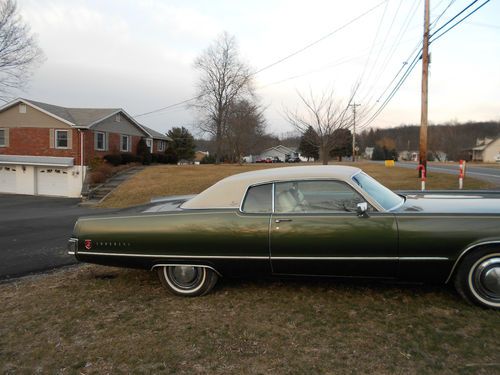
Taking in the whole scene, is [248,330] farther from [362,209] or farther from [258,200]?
[362,209]

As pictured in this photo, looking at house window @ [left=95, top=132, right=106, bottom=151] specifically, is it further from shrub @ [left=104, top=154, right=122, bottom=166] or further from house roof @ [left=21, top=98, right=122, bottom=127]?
house roof @ [left=21, top=98, right=122, bottom=127]

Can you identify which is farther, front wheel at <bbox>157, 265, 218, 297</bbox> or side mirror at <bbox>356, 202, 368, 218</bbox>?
front wheel at <bbox>157, 265, 218, 297</bbox>

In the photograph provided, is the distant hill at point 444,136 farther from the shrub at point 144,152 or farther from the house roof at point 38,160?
the house roof at point 38,160

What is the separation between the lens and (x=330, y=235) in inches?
138

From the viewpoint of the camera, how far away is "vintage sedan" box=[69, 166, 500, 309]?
335cm

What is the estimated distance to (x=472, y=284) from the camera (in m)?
3.34

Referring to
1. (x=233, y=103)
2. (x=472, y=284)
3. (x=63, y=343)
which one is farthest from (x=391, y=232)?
(x=233, y=103)

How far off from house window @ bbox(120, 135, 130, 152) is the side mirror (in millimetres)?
→ 29457

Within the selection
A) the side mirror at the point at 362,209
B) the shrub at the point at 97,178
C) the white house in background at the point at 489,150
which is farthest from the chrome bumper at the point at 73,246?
the white house in background at the point at 489,150

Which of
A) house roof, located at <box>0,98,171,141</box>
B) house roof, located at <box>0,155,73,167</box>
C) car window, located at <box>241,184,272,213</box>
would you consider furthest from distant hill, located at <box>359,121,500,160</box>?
car window, located at <box>241,184,272,213</box>

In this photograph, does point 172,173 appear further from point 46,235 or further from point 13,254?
point 13,254

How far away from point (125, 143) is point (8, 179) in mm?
8635

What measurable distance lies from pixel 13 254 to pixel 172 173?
1830 centimetres

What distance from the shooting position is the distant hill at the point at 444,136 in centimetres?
8862
